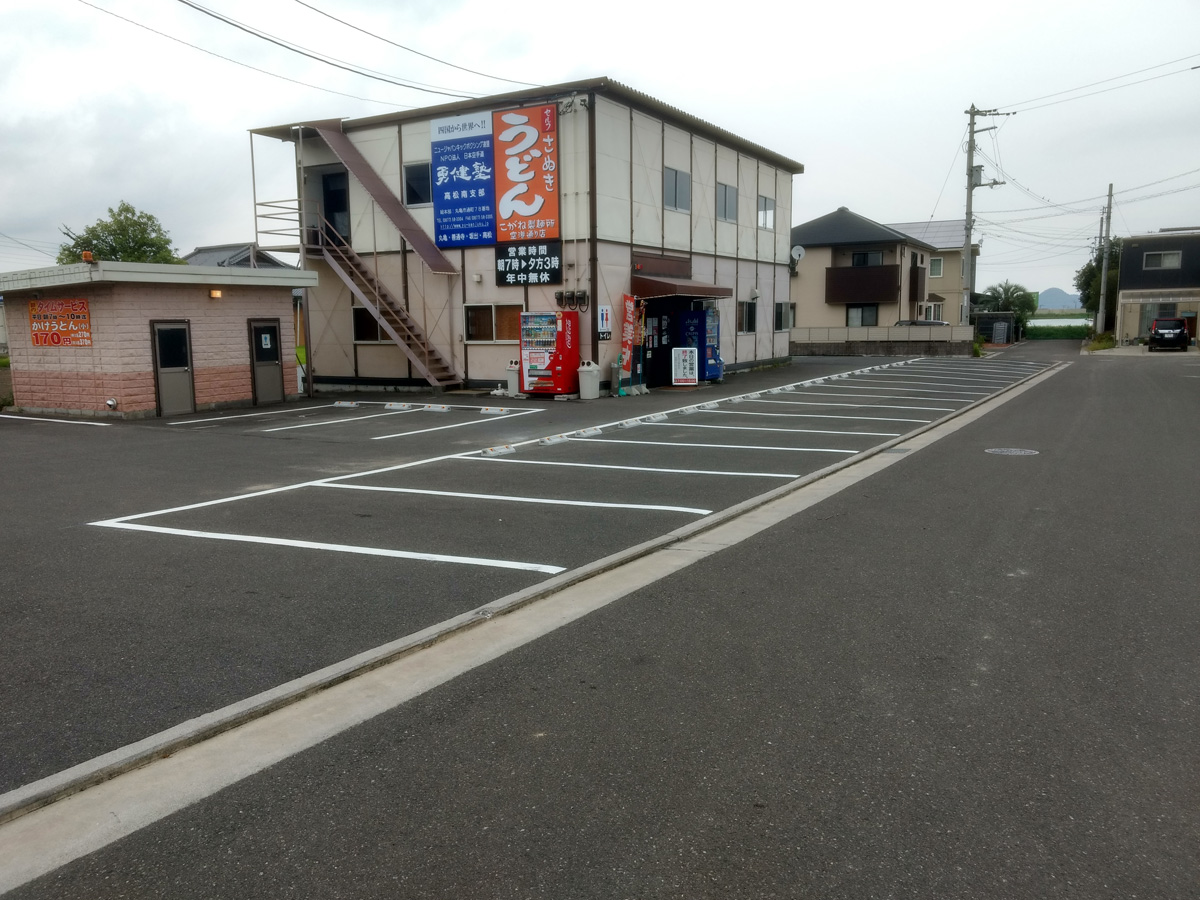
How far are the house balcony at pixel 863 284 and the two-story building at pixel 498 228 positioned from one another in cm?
2186

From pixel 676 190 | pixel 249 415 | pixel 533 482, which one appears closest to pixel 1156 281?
pixel 676 190

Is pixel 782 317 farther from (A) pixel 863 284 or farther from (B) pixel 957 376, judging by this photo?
(A) pixel 863 284

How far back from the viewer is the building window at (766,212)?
30.7 meters

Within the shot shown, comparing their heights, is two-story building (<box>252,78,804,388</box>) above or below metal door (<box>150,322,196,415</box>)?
above

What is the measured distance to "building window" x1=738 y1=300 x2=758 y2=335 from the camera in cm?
2977

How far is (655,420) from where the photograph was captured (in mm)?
16891

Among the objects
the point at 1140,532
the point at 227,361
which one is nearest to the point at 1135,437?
the point at 1140,532

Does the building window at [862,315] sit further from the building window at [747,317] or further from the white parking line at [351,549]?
the white parking line at [351,549]

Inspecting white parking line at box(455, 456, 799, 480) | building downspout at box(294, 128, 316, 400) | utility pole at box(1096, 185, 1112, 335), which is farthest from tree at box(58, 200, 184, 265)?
utility pole at box(1096, 185, 1112, 335)

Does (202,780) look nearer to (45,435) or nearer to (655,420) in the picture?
(655,420)

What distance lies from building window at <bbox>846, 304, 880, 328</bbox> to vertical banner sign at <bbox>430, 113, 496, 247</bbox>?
30.4 metres

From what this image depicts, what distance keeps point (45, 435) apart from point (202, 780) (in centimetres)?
1489

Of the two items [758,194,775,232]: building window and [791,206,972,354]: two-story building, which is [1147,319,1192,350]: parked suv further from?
[758,194,775,232]: building window

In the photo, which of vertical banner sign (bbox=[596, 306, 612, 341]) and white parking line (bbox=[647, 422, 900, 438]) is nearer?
white parking line (bbox=[647, 422, 900, 438])
